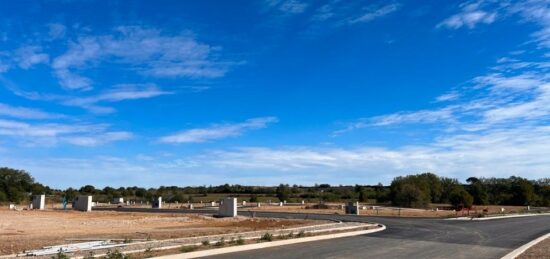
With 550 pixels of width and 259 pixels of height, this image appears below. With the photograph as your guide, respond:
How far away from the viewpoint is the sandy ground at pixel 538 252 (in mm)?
17016

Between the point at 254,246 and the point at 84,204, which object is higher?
the point at 84,204

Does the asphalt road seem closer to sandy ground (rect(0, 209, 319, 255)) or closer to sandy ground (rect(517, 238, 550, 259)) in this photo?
sandy ground (rect(517, 238, 550, 259))

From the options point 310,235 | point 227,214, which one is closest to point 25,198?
point 227,214

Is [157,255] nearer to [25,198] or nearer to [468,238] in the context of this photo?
[468,238]

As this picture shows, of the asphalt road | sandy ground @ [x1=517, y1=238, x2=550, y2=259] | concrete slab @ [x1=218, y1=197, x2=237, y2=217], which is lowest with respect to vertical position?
sandy ground @ [x1=517, y1=238, x2=550, y2=259]

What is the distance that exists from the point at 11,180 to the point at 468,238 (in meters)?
92.4

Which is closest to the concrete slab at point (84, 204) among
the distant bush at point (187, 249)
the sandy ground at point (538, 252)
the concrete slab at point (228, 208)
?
the concrete slab at point (228, 208)

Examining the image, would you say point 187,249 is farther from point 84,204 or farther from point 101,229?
point 84,204

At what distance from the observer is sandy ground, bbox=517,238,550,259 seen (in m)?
17.0

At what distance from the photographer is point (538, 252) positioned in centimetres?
1841

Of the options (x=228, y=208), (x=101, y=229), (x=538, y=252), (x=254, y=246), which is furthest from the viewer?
(x=228, y=208)

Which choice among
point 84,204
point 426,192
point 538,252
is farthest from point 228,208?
point 426,192

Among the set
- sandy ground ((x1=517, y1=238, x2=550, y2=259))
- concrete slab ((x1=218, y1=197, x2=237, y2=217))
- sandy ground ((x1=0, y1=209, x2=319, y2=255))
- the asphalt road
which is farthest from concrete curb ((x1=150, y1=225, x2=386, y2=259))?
concrete slab ((x1=218, y1=197, x2=237, y2=217))

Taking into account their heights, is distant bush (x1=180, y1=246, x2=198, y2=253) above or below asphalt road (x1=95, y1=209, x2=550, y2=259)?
above
